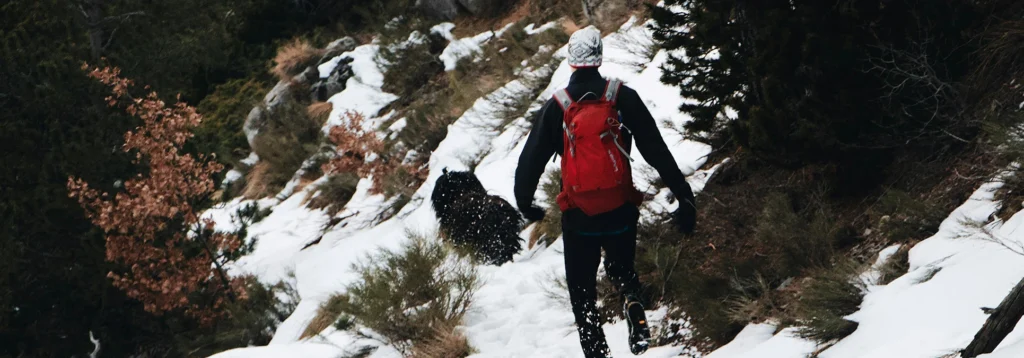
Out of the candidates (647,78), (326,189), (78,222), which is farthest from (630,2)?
(78,222)

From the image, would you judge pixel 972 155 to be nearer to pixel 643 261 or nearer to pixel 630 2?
pixel 643 261

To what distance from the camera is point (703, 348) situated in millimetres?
4535

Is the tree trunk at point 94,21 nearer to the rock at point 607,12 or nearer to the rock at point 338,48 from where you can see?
the rock at point 338,48

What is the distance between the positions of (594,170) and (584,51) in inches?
19.7

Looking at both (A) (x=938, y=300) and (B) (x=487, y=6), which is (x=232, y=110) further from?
(A) (x=938, y=300)

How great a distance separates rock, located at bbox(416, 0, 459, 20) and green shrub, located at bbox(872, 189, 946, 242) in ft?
48.9

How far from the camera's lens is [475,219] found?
25.6ft

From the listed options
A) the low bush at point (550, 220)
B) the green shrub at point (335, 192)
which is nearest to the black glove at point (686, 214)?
the low bush at point (550, 220)

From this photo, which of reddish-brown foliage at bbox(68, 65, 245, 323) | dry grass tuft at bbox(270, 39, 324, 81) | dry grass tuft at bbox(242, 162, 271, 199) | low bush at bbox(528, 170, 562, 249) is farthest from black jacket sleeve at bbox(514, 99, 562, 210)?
dry grass tuft at bbox(270, 39, 324, 81)

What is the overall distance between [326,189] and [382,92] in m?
3.98

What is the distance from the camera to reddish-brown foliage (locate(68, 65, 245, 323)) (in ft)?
33.3

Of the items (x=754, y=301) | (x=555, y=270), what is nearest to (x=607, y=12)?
(x=555, y=270)

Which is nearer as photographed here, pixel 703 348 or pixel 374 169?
pixel 703 348

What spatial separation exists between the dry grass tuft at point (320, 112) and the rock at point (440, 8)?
2.89 m
